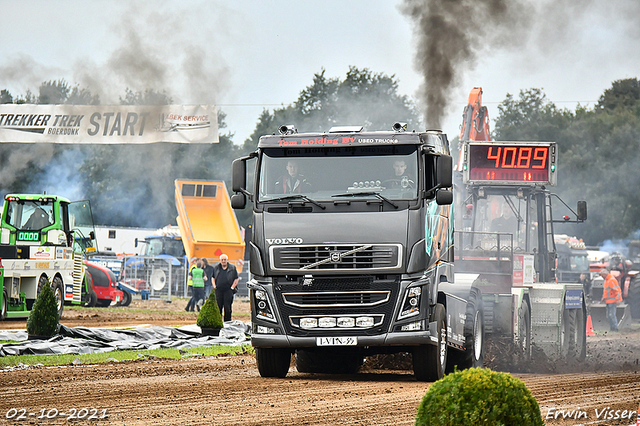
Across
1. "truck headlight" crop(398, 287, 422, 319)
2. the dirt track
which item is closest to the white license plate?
the dirt track

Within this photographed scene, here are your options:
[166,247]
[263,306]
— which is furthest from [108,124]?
[263,306]

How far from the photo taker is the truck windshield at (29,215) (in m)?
24.7

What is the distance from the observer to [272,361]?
473 inches

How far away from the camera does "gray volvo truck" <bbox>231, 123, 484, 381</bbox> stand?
36.6ft

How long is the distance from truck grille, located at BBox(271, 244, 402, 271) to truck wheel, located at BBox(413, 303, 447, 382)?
1.03 m

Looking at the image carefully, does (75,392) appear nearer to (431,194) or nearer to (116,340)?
(431,194)

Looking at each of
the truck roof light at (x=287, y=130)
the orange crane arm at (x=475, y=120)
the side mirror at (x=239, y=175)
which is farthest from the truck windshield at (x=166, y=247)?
the side mirror at (x=239, y=175)

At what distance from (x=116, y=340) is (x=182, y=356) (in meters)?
1.96

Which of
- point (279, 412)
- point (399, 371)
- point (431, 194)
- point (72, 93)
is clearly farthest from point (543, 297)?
point (72, 93)

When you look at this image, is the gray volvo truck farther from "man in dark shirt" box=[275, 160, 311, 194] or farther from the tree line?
the tree line

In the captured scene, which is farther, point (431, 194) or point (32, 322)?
point (32, 322)

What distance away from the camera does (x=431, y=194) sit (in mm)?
11422

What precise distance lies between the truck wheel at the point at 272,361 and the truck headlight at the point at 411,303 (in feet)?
5.76

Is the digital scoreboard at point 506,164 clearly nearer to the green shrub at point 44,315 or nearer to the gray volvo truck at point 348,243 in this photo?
the gray volvo truck at point 348,243
